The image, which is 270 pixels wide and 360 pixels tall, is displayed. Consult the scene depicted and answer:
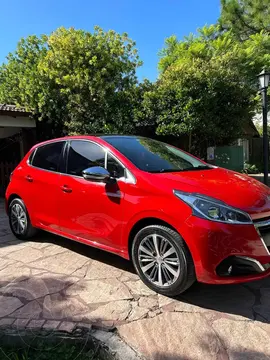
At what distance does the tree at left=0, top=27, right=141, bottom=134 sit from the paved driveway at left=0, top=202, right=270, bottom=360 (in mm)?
6340

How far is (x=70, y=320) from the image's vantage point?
9.03 ft

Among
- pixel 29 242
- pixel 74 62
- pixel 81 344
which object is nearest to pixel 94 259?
pixel 29 242

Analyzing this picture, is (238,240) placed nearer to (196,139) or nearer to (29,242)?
(29,242)

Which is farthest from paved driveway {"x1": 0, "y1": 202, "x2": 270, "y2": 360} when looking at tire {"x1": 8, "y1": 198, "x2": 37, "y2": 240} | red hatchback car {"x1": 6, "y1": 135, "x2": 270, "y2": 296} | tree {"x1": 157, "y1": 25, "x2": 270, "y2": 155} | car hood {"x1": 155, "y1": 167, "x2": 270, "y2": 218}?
tree {"x1": 157, "y1": 25, "x2": 270, "y2": 155}

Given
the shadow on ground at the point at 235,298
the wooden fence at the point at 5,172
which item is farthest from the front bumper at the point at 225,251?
the wooden fence at the point at 5,172

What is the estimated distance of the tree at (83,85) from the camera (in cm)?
969

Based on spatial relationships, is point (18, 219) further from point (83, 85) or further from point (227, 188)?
point (83, 85)

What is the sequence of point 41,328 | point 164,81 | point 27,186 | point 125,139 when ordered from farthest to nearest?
point 164,81
point 27,186
point 125,139
point 41,328

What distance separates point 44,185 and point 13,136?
7.99 m

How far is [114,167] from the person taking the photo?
356 cm

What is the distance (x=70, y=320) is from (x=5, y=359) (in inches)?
24.7

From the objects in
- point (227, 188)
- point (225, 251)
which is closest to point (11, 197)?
point (227, 188)

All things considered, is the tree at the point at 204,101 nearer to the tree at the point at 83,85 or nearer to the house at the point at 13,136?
the tree at the point at 83,85

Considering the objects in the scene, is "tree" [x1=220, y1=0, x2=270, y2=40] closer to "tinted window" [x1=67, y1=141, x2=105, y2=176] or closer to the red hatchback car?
the red hatchback car
